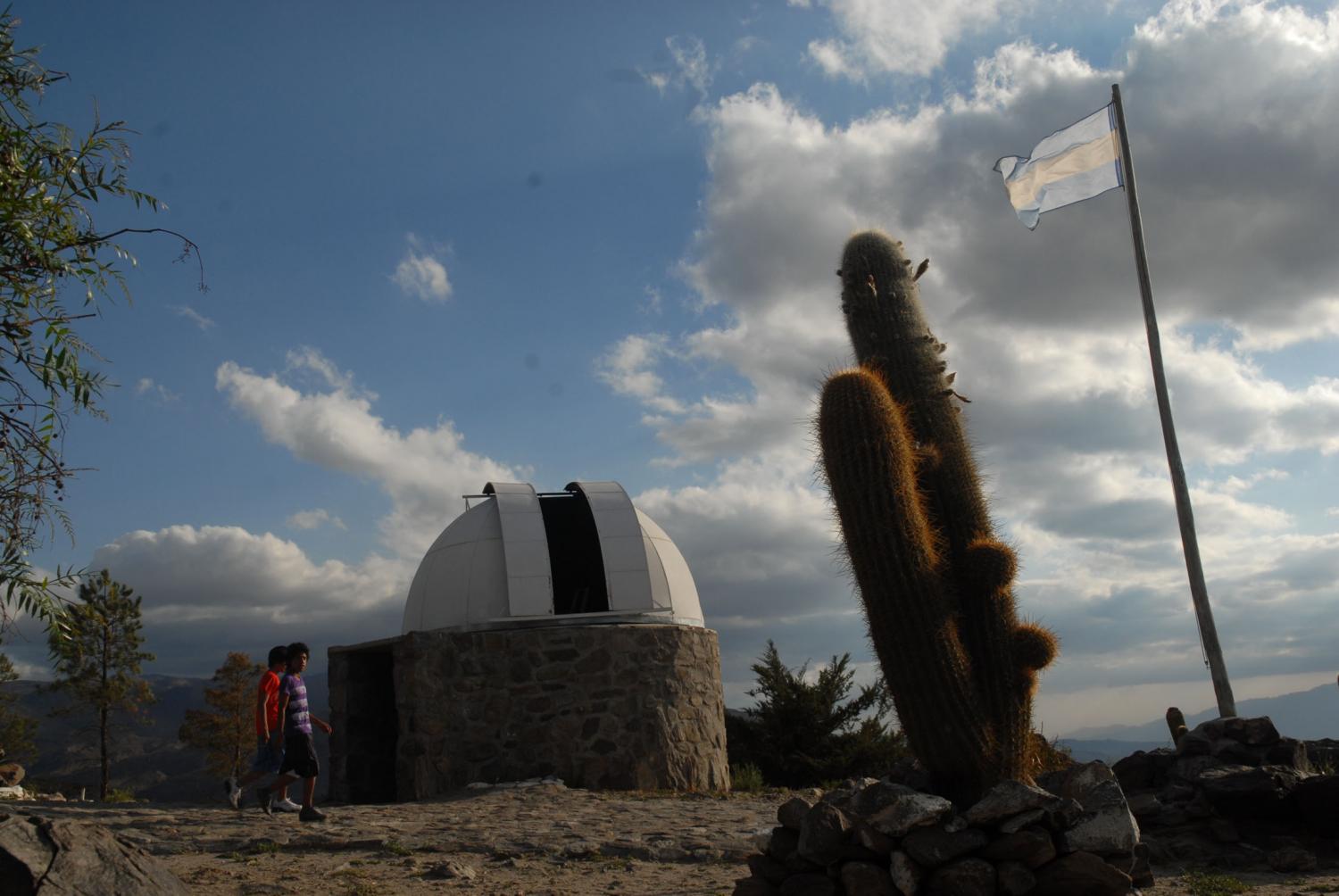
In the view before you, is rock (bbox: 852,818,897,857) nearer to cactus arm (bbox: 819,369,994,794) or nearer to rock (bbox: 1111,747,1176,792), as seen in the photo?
cactus arm (bbox: 819,369,994,794)

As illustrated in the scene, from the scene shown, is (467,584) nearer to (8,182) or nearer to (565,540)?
(565,540)

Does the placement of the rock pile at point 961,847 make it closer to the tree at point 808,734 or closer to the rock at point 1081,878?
the rock at point 1081,878

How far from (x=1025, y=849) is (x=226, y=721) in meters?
26.7

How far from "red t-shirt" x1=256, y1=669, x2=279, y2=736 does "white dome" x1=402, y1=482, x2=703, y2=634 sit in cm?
283

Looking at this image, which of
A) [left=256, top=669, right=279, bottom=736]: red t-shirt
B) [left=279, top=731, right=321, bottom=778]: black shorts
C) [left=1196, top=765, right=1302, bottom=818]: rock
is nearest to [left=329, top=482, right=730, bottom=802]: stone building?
[left=256, top=669, right=279, bottom=736]: red t-shirt

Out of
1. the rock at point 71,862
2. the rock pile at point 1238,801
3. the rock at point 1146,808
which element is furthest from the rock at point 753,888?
the rock at point 1146,808

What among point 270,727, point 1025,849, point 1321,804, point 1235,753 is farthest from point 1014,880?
point 270,727

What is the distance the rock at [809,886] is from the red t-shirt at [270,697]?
5048 millimetres

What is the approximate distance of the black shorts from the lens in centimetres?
831

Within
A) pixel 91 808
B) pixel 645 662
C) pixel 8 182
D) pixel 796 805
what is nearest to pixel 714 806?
pixel 645 662

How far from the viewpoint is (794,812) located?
580 centimetres

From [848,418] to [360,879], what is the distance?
4.08 metres

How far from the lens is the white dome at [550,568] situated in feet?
38.6

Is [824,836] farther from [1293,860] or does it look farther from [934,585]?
[1293,860]
